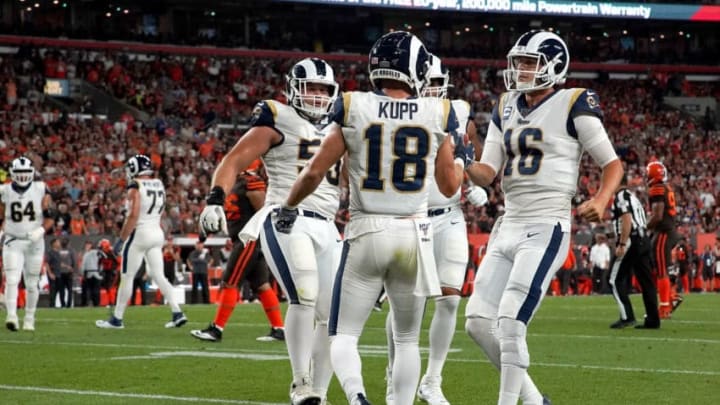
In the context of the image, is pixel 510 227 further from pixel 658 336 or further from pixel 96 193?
pixel 96 193

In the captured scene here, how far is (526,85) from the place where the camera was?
6520 mm

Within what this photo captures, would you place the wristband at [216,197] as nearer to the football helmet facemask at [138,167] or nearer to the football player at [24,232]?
the football player at [24,232]

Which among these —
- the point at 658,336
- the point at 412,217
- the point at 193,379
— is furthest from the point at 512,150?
the point at 658,336

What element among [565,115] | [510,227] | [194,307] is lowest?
[194,307]

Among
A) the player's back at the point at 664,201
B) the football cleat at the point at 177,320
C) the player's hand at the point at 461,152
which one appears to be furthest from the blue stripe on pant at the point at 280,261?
the player's back at the point at 664,201

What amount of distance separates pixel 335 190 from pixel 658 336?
5.90 meters

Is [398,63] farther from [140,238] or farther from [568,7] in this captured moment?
[568,7]

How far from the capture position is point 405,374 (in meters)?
5.76

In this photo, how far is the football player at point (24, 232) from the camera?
517 inches

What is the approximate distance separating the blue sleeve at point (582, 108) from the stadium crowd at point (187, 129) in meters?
14.7

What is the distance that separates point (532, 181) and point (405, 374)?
1.29 meters

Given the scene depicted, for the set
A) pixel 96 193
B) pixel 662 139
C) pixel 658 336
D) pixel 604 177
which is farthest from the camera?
pixel 662 139

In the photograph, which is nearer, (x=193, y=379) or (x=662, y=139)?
(x=193, y=379)

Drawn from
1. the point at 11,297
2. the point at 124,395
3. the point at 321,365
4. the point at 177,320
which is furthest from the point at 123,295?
the point at 321,365
